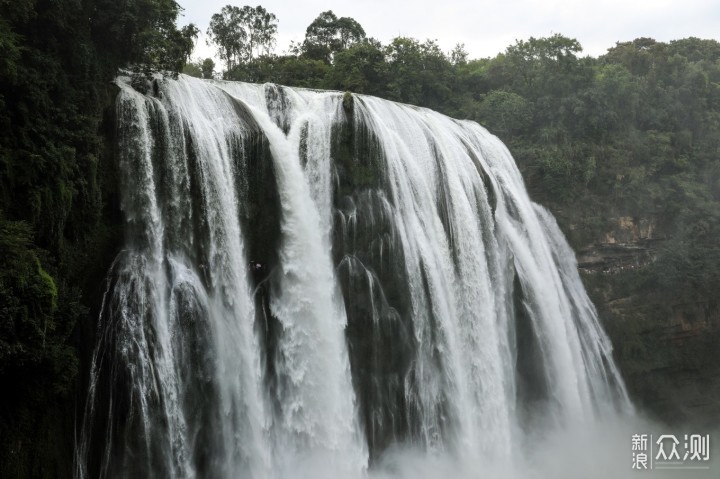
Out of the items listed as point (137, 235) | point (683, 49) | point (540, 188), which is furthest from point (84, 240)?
point (683, 49)

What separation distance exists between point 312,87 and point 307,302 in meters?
18.3

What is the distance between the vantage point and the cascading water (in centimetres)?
1059

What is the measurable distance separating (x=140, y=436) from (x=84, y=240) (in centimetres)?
362

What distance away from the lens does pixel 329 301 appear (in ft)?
43.2

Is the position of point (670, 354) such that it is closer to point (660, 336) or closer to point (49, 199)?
point (660, 336)

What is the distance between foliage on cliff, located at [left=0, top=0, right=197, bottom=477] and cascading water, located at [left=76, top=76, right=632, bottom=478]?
1.91ft

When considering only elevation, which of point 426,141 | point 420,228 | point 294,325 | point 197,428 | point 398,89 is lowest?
point 197,428

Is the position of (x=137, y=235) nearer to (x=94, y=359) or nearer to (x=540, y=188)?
(x=94, y=359)

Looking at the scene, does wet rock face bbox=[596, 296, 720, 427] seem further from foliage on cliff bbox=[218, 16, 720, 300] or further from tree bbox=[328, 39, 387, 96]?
tree bbox=[328, 39, 387, 96]

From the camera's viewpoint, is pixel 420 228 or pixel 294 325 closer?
pixel 294 325

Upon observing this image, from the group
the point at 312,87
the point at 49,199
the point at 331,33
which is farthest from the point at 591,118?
the point at 49,199

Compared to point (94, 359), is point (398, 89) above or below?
above

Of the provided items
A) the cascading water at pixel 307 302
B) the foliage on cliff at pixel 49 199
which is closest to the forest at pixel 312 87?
the foliage on cliff at pixel 49 199

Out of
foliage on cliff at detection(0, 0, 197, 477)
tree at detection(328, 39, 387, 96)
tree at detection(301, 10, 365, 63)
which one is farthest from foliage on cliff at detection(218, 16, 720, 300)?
foliage on cliff at detection(0, 0, 197, 477)
